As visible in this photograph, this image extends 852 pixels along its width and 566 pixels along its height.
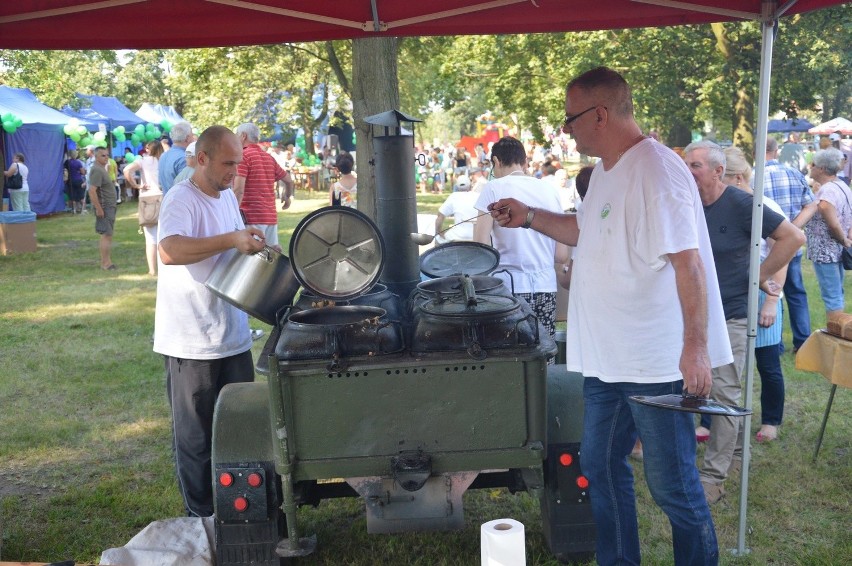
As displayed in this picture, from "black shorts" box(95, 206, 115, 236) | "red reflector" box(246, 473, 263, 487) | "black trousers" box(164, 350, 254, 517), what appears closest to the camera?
"red reflector" box(246, 473, 263, 487)

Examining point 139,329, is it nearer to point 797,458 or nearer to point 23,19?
point 23,19

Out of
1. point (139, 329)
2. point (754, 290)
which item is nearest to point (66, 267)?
point (139, 329)

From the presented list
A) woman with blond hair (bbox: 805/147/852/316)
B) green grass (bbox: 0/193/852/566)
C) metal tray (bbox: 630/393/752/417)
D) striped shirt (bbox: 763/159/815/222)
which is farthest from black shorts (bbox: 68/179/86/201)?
metal tray (bbox: 630/393/752/417)

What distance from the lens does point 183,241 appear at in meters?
3.57

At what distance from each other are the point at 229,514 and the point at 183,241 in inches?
44.8

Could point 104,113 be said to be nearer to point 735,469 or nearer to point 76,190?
point 76,190

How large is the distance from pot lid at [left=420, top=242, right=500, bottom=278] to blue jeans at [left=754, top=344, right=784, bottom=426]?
6.20 ft

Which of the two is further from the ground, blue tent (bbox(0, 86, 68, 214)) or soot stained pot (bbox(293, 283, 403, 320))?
blue tent (bbox(0, 86, 68, 214))

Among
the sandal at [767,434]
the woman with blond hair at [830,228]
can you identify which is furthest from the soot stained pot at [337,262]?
the woman with blond hair at [830,228]

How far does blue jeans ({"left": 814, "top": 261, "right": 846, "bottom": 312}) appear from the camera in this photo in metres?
7.06

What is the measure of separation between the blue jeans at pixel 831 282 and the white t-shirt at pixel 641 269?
15.7 ft

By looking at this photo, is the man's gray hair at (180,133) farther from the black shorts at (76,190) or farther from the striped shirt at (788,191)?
the black shorts at (76,190)

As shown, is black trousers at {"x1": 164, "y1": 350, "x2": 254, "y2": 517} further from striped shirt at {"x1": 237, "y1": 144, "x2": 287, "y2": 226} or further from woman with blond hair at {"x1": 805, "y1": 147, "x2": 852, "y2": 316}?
woman with blond hair at {"x1": 805, "y1": 147, "x2": 852, "y2": 316}

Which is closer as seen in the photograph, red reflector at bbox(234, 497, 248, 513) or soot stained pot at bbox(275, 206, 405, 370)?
red reflector at bbox(234, 497, 248, 513)
